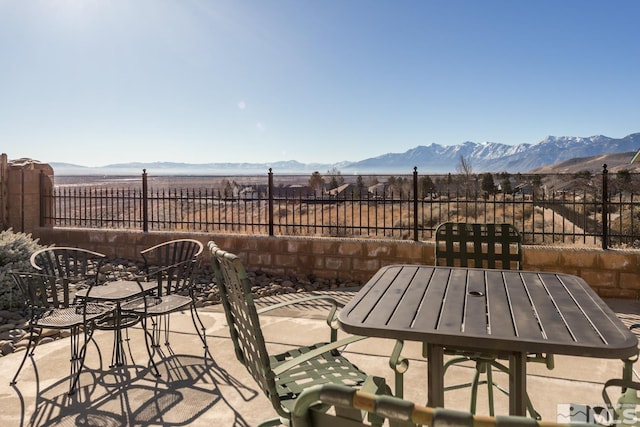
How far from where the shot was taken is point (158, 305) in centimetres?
376

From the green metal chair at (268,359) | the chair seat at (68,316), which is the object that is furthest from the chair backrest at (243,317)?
the chair seat at (68,316)

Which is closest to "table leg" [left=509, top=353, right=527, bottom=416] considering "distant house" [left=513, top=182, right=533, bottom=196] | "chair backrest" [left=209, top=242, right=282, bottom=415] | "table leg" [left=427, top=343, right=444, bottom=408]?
"table leg" [left=427, top=343, right=444, bottom=408]

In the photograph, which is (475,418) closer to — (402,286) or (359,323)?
(359,323)

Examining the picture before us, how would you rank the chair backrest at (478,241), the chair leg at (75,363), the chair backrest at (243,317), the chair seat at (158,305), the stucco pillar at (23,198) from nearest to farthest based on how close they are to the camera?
1. the chair backrest at (243,317)
2. the chair leg at (75,363)
3. the chair backrest at (478,241)
4. the chair seat at (158,305)
5. the stucco pillar at (23,198)

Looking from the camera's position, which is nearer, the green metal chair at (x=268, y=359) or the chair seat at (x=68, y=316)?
the green metal chair at (x=268, y=359)

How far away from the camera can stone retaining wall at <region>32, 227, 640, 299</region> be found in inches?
235

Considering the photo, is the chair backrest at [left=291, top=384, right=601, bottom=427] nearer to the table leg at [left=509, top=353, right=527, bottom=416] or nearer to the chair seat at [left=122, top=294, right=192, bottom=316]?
the table leg at [left=509, top=353, right=527, bottom=416]

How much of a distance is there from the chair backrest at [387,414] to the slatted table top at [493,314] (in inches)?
30.8

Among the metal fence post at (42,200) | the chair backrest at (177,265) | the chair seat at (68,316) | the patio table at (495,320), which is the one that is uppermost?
the metal fence post at (42,200)

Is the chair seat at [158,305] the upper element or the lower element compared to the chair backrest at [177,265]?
lower

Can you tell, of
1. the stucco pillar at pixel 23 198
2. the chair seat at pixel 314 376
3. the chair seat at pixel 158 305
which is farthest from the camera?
the stucco pillar at pixel 23 198

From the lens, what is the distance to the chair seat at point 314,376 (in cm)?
210

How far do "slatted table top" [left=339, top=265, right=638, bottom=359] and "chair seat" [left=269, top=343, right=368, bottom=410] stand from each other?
0.35 meters

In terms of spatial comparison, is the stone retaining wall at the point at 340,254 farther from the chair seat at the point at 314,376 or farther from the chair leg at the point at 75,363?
the chair seat at the point at 314,376
